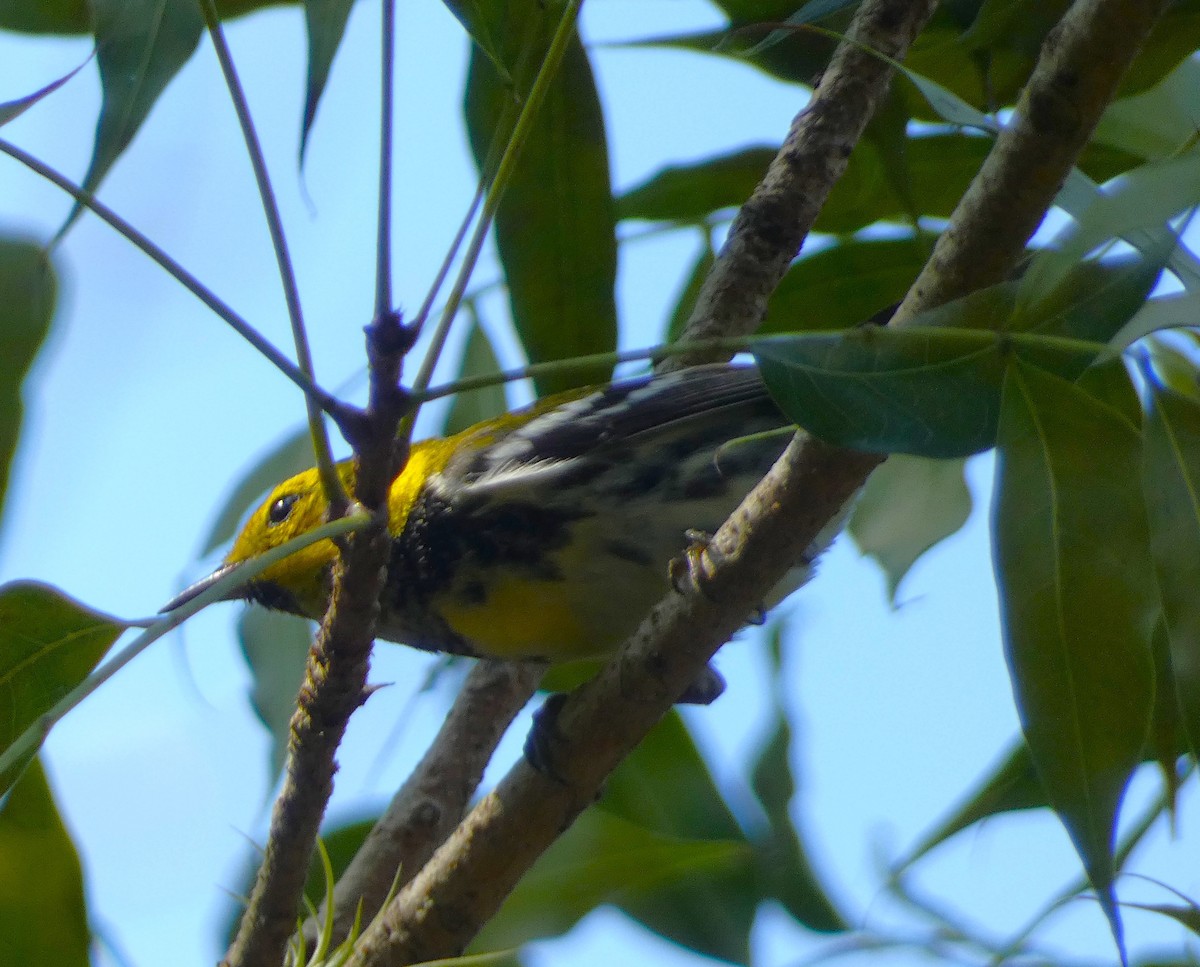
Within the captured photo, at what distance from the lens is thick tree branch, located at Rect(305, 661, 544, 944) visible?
4.96 ft

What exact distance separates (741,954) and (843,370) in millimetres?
866

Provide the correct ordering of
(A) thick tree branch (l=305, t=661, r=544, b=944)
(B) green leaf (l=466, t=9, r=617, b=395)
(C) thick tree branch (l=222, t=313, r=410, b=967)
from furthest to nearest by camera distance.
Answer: (A) thick tree branch (l=305, t=661, r=544, b=944) → (B) green leaf (l=466, t=9, r=617, b=395) → (C) thick tree branch (l=222, t=313, r=410, b=967)

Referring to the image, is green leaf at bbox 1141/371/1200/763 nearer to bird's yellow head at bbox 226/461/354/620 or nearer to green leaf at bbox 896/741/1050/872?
green leaf at bbox 896/741/1050/872

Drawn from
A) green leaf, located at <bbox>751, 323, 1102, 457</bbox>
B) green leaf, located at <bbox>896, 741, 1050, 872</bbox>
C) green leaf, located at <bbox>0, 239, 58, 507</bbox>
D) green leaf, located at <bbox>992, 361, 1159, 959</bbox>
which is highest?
green leaf, located at <bbox>0, 239, 58, 507</bbox>

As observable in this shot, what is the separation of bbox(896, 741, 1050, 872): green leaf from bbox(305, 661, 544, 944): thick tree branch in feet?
2.05

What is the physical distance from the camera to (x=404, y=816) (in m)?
1.55

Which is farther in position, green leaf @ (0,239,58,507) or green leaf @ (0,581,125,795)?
green leaf @ (0,239,58,507)

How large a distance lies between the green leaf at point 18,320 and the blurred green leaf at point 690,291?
92 cm

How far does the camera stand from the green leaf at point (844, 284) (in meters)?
1.58

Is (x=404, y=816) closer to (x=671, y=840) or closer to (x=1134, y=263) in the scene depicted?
(x=671, y=840)

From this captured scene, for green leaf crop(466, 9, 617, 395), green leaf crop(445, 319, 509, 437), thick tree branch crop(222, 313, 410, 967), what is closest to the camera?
thick tree branch crop(222, 313, 410, 967)

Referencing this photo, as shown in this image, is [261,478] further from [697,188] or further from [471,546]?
[697,188]

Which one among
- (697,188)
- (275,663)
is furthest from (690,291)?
(275,663)

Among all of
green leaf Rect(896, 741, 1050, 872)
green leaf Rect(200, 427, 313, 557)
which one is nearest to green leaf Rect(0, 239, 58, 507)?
green leaf Rect(200, 427, 313, 557)
